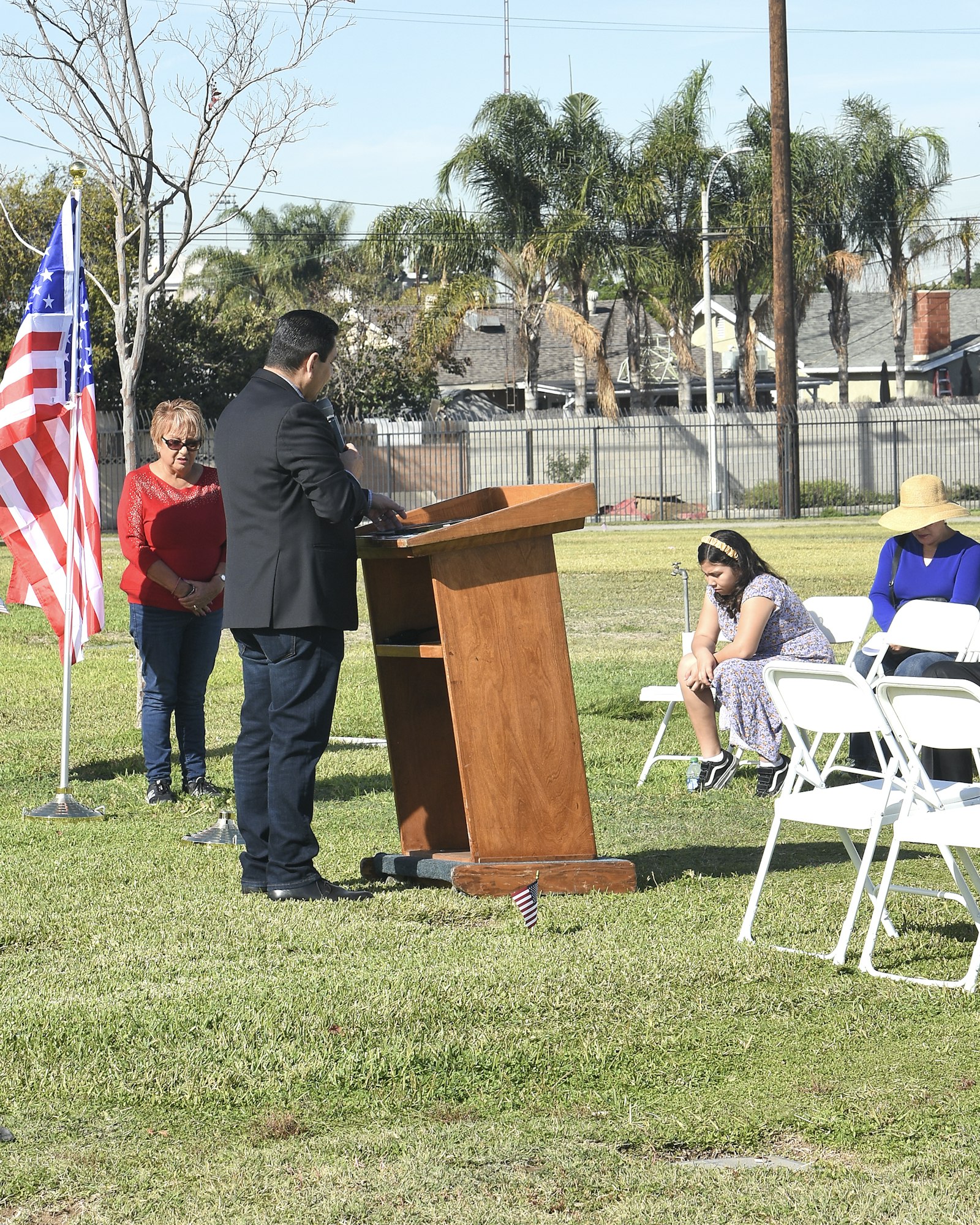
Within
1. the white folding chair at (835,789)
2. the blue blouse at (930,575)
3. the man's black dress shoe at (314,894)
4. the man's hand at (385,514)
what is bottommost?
the man's black dress shoe at (314,894)

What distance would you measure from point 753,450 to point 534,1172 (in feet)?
130

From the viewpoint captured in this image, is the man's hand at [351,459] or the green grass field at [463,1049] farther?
the man's hand at [351,459]

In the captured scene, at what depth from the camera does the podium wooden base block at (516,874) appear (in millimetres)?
5668

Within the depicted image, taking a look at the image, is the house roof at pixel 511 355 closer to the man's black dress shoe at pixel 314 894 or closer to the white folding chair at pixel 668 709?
the white folding chair at pixel 668 709

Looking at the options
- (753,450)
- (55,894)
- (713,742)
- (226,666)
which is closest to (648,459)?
(753,450)

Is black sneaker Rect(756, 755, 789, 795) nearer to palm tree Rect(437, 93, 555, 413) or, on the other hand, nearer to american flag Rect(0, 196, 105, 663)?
american flag Rect(0, 196, 105, 663)

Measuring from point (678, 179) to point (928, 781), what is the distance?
3956cm

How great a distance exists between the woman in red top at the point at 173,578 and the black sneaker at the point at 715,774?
258 centimetres

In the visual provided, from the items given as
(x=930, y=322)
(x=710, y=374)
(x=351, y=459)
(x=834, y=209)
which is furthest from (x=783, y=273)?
(x=351, y=459)

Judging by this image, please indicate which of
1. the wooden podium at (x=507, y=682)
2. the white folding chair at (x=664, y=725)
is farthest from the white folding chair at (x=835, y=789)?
the white folding chair at (x=664, y=725)

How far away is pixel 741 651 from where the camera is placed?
763 centimetres

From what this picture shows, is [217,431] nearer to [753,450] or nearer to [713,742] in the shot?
[713,742]

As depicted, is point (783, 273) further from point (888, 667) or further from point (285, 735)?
point (285, 735)

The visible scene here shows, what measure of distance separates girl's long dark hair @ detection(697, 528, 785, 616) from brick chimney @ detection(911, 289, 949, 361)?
168 ft
